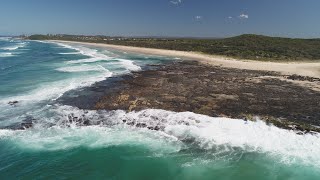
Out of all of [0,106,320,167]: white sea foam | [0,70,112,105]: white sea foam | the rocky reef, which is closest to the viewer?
[0,106,320,167]: white sea foam

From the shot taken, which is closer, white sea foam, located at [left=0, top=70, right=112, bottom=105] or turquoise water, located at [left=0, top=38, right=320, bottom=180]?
turquoise water, located at [left=0, top=38, right=320, bottom=180]

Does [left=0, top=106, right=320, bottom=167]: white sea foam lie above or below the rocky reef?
below

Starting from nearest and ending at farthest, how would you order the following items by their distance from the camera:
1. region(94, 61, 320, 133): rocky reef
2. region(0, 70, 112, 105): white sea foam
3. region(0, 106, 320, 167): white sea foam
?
region(0, 106, 320, 167): white sea foam
region(94, 61, 320, 133): rocky reef
region(0, 70, 112, 105): white sea foam

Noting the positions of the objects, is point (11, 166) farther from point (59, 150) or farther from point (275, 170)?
point (275, 170)

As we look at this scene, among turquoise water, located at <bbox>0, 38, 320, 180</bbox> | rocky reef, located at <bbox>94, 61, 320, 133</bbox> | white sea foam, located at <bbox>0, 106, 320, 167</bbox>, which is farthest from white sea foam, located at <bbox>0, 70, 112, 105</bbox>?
white sea foam, located at <bbox>0, 106, 320, 167</bbox>

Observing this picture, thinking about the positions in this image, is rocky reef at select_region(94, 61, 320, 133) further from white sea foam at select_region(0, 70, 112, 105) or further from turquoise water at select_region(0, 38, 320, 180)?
white sea foam at select_region(0, 70, 112, 105)

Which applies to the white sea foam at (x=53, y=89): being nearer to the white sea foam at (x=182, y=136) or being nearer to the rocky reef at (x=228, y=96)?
the rocky reef at (x=228, y=96)

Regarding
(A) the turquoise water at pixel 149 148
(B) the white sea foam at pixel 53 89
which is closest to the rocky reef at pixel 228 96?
(A) the turquoise water at pixel 149 148
